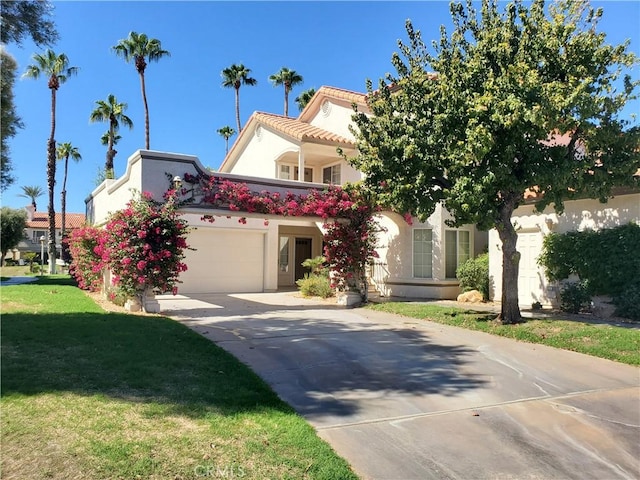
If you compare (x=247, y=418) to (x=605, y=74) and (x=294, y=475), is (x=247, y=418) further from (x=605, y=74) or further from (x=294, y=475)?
(x=605, y=74)

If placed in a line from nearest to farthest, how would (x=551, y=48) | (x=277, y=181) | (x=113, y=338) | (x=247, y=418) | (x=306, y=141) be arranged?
(x=247, y=418)
(x=113, y=338)
(x=551, y=48)
(x=277, y=181)
(x=306, y=141)

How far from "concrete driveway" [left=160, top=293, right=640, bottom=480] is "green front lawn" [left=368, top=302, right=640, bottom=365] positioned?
37 centimetres

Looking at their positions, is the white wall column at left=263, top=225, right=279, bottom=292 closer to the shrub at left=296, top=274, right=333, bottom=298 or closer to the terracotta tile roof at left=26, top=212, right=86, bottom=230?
the shrub at left=296, top=274, right=333, bottom=298

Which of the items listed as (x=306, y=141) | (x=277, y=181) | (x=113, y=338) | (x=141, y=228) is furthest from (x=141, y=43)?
(x=113, y=338)

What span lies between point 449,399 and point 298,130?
51.8 ft

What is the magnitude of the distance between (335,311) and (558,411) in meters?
8.14

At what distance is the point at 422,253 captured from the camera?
16938 millimetres

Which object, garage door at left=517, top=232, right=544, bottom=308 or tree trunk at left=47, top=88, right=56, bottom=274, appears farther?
tree trunk at left=47, top=88, right=56, bottom=274

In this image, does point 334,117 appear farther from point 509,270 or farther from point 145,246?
point 509,270

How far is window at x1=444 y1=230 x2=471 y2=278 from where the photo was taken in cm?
1650

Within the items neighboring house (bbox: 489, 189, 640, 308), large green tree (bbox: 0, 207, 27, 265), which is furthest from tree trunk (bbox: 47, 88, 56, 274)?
neighboring house (bbox: 489, 189, 640, 308)

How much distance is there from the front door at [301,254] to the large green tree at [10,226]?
1265 inches

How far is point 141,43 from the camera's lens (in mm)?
32719

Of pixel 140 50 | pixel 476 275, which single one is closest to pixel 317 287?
pixel 476 275
